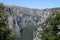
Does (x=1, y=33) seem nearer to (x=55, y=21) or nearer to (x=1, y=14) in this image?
(x=1, y=14)

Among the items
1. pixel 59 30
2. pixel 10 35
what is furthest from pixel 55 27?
pixel 10 35

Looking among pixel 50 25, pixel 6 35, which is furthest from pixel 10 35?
pixel 50 25

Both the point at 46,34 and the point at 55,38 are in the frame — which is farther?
the point at 46,34

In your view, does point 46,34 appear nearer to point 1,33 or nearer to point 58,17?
point 58,17

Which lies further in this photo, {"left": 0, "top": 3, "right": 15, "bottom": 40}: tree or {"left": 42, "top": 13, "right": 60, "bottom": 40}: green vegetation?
{"left": 0, "top": 3, "right": 15, "bottom": 40}: tree

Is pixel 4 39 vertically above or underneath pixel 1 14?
underneath

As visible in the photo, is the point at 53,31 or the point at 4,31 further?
the point at 4,31

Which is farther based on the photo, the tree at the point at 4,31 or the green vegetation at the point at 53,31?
the tree at the point at 4,31

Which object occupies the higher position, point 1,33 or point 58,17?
point 58,17

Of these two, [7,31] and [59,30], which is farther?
[7,31]
